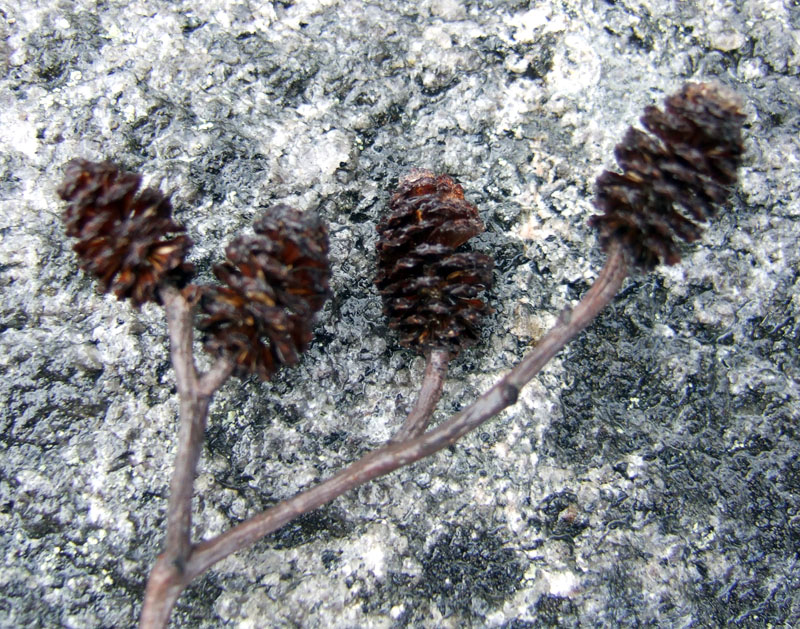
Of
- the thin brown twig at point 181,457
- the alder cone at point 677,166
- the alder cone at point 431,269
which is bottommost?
the thin brown twig at point 181,457

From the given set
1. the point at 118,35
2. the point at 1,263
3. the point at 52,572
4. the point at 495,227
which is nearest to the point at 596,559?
the point at 495,227

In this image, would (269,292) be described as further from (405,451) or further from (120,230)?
(405,451)

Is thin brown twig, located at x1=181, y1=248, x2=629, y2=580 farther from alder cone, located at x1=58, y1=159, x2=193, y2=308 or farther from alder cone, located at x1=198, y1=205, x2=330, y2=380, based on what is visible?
alder cone, located at x1=58, y1=159, x2=193, y2=308

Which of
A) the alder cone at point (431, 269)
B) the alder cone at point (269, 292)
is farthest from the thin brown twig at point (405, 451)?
the alder cone at point (269, 292)

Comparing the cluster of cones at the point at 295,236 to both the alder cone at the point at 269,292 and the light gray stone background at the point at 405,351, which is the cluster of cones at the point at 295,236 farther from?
the light gray stone background at the point at 405,351

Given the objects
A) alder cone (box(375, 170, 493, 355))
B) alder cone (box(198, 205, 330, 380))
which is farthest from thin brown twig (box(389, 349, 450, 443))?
alder cone (box(198, 205, 330, 380))

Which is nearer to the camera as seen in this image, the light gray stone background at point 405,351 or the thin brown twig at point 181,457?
the thin brown twig at point 181,457
